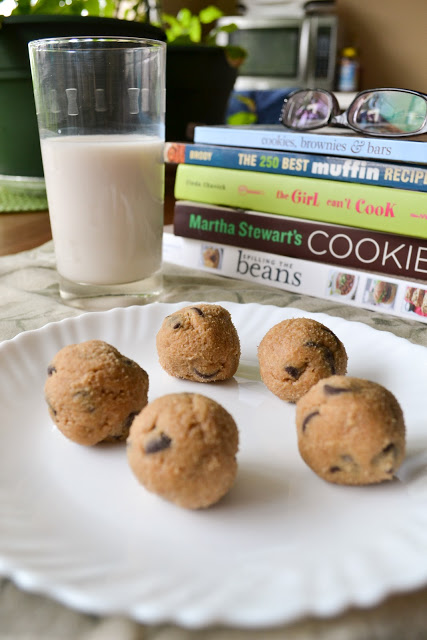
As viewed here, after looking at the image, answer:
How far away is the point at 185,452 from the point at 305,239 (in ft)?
2.07

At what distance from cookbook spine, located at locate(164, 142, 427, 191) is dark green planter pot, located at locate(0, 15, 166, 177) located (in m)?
0.29

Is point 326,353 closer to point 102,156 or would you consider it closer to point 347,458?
point 347,458

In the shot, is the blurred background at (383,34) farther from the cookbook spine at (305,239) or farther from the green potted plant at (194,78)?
the cookbook spine at (305,239)

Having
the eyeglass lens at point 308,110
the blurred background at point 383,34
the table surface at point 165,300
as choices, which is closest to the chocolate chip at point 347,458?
the table surface at point 165,300

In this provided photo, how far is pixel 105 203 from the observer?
2.79 feet

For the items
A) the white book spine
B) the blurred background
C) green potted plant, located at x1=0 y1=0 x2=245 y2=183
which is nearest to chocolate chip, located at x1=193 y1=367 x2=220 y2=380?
the white book spine

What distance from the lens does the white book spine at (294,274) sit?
0.90m

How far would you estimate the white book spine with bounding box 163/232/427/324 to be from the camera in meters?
0.90

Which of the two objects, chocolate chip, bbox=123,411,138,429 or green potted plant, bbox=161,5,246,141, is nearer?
chocolate chip, bbox=123,411,138,429

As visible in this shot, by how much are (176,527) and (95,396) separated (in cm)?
15

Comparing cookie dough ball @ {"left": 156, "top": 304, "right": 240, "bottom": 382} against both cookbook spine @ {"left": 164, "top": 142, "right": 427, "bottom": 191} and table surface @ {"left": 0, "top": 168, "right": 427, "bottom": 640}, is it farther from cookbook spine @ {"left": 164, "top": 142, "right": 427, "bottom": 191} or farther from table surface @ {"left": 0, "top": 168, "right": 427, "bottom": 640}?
cookbook spine @ {"left": 164, "top": 142, "right": 427, "bottom": 191}

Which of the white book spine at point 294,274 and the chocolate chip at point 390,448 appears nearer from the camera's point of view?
the chocolate chip at point 390,448

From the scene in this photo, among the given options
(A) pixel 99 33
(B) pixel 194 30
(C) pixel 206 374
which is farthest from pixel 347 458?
(B) pixel 194 30

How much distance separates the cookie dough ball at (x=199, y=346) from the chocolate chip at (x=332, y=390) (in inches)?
6.9
